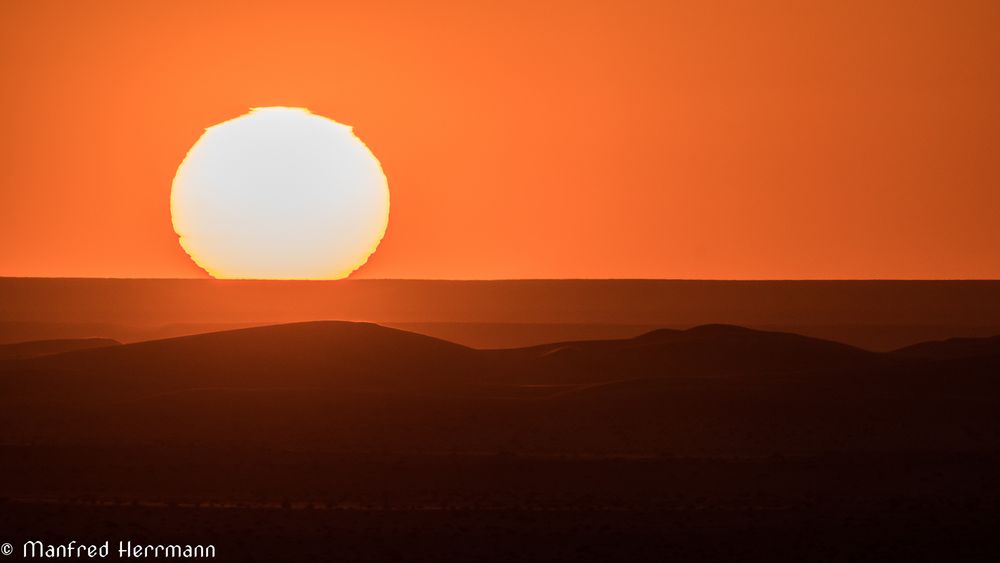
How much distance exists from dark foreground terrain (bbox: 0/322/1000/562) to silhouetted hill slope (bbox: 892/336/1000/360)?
0.27 metres

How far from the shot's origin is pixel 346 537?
43.5 ft

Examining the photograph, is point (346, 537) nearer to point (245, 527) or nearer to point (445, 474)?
point (245, 527)

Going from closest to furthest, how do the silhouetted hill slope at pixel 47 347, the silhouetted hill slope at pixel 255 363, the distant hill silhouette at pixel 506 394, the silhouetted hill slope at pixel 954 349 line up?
1. the distant hill silhouette at pixel 506 394
2. the silhouetted hill slope at pixel 255 363
3. the silhouetted hill slope at pixel 954 349
4. the silhouetted hill slope at pixel 47 347

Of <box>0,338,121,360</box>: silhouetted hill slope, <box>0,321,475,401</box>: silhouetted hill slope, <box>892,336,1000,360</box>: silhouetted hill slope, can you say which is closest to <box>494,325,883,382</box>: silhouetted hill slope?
<box>892,336,1000,360</box>: silhouetted hill slope

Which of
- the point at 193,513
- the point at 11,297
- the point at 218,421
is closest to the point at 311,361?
the point at 218,421

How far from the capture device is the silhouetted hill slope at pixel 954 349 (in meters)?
27.4

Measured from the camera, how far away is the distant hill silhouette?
751 inches

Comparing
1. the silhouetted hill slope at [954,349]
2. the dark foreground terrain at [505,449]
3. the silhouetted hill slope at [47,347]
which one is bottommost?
the dark foreground terrain at [505,449]

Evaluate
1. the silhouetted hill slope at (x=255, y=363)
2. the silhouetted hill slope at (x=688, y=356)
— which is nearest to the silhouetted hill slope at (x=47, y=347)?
the silhouetted hill slope at (x=255, y=363)

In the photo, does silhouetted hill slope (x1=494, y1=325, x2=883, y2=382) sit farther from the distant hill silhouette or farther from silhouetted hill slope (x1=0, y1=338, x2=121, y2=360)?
silhouetted hill slope (x1=0, y1=338, x2=121, y2=360)

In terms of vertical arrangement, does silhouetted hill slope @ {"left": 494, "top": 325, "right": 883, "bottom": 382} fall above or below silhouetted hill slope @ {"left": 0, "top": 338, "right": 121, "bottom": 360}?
below

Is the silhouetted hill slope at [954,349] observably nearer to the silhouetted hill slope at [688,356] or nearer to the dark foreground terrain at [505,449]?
the dark foreground terrain at [505,449]

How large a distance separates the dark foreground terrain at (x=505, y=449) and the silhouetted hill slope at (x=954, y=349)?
0.27m

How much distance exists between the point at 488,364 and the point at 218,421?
7.50m
